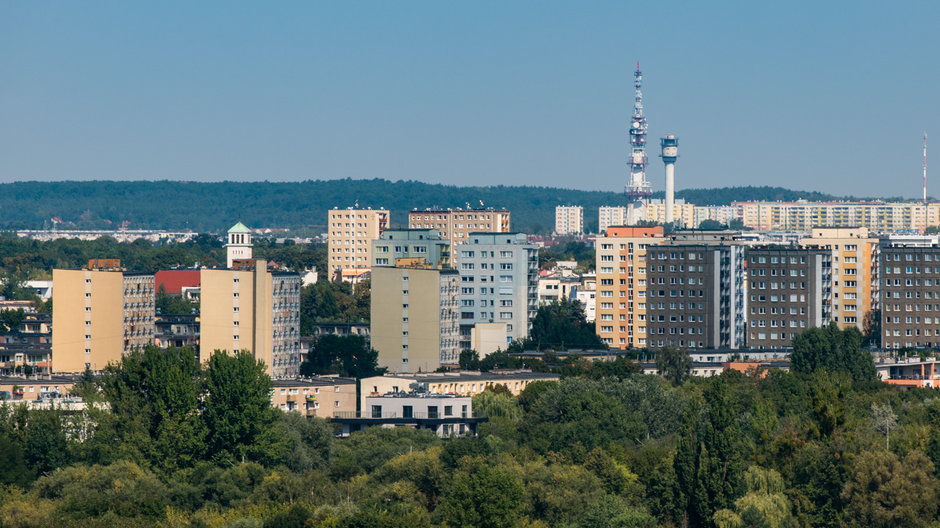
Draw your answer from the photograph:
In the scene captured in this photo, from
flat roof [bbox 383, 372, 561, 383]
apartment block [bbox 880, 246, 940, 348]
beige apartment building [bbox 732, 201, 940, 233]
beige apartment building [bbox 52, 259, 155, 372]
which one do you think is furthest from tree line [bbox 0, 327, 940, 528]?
beige apartment building [bbox 732, 201, 940, 233]

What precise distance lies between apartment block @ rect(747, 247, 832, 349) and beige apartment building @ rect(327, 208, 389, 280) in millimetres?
46842

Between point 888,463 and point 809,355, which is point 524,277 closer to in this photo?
point 809,355

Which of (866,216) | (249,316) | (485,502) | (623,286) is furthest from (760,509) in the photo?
(866,216)

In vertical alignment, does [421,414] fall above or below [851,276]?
below

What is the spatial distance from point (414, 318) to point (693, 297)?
39.6ft

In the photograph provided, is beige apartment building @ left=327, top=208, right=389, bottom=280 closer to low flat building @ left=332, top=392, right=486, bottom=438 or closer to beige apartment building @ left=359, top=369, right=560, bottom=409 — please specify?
beige apartment building @ left=359, top=369, right=560, bottom=409

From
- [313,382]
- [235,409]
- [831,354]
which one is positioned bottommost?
[235,409]

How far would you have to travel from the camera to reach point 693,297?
3078 inches

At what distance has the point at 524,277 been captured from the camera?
82.5 meters

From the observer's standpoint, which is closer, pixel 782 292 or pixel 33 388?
pixel 33 388

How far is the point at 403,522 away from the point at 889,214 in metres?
159

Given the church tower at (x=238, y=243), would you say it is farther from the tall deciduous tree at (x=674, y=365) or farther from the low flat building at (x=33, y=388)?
the low flat building at (x=33, y=388)

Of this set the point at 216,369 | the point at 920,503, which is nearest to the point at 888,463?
the point at 920,503

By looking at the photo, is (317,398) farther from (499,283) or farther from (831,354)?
(499,283)
